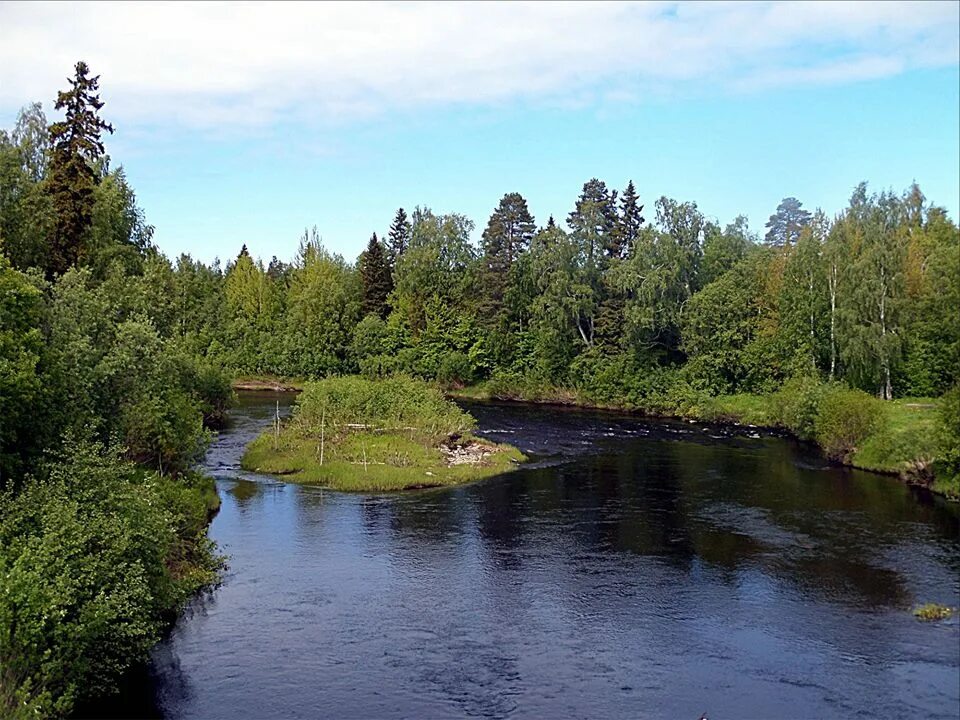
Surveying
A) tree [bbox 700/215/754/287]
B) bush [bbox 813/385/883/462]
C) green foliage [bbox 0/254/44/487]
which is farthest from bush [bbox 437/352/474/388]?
green foliage [bbox 0/254/44/487]

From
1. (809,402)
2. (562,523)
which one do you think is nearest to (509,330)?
(809,402)

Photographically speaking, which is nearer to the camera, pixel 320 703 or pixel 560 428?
pixel 320 703

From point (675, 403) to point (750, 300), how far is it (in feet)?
47.2

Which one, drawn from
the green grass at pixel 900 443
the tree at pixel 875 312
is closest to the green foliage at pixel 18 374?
the green grass at pixel 900 443

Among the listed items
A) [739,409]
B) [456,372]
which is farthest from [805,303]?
[456,372]

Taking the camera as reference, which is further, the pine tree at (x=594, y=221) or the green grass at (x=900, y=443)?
the pine tree at (x=594, y=221)

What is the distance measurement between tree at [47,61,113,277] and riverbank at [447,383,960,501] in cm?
5474

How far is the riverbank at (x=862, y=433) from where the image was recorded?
2117 inches

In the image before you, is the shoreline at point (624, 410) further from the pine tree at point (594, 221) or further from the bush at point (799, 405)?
the pine tree at point (594, 221)

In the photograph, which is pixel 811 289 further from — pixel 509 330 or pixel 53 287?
pixel 53 287

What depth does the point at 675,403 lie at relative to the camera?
88938 millimetres

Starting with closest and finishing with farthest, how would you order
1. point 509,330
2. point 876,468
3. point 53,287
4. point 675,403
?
point 53,287 < point 876,468 < point 675,403 < point 509,330

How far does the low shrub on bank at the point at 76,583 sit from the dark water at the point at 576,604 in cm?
259

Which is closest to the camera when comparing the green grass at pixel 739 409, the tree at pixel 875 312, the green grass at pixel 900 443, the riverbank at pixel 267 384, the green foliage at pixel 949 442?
the green foliage at pixel 949 442
